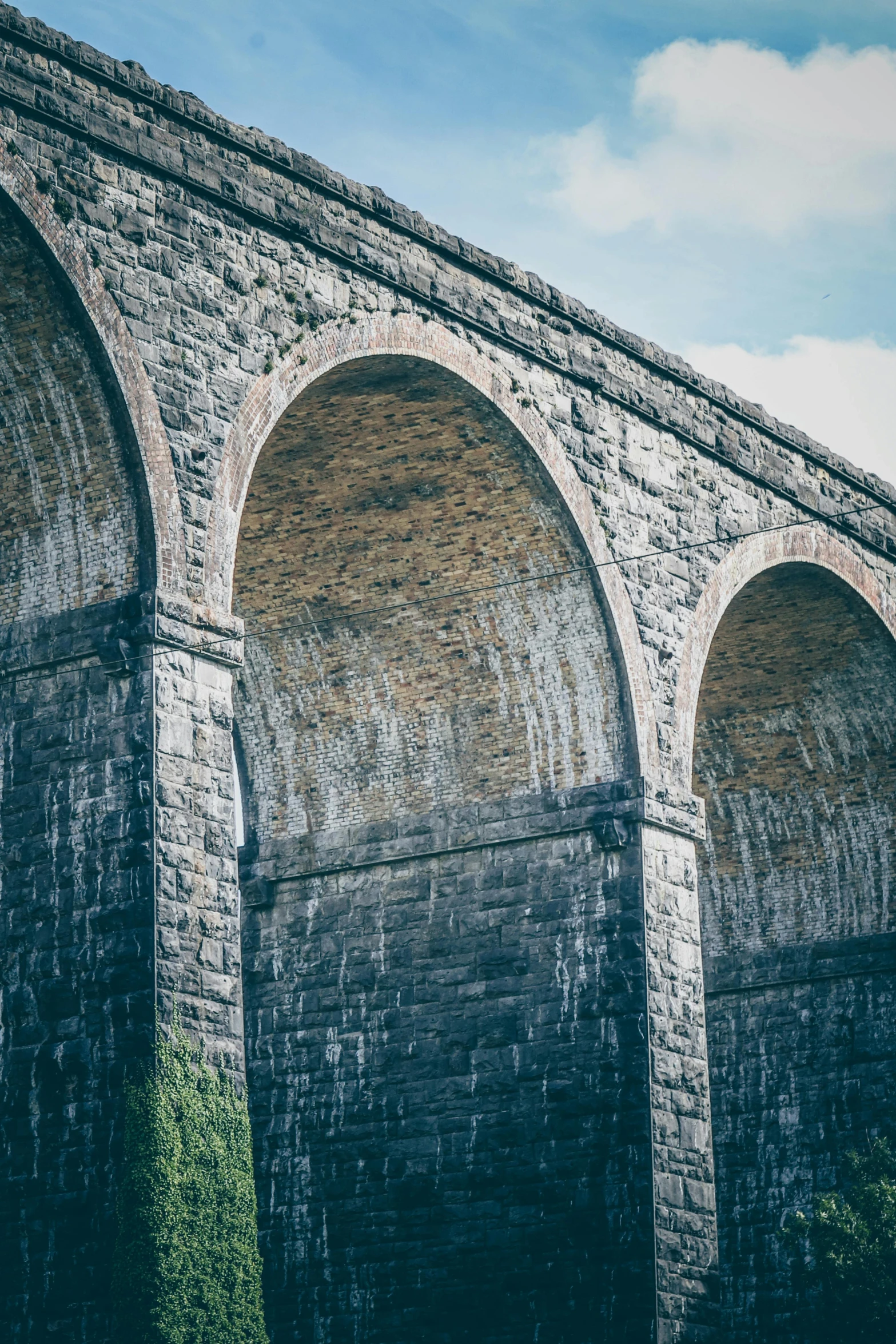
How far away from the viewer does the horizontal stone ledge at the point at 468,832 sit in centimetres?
1784

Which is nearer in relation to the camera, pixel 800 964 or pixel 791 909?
pixel 800 964

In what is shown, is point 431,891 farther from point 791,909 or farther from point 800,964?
point 791,909

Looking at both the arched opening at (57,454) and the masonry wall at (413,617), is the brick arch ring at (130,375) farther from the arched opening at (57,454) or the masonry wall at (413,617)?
the masonry wall at (413,617)

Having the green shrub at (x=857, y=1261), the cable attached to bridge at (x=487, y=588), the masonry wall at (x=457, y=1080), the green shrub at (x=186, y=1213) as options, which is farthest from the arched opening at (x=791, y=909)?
the green shrub at (x=186, y=1213)

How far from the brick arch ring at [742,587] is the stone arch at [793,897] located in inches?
1.7

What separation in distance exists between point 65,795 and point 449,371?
5442mm

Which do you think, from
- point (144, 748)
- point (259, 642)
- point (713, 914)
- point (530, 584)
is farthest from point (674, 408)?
point (144, 748)

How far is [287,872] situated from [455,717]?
86.5 inches

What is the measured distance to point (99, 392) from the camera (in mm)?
14062

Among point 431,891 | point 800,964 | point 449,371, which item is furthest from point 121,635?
point 800,964

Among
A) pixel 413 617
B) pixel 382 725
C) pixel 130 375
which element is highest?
pixel 413 617

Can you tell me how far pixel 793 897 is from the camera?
23703 millimetres

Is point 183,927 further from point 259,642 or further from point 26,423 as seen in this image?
point 259,642

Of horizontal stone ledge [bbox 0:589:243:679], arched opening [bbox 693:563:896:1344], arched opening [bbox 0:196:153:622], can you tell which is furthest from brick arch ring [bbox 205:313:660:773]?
arched opening [bbox 693:563:896:1344]
